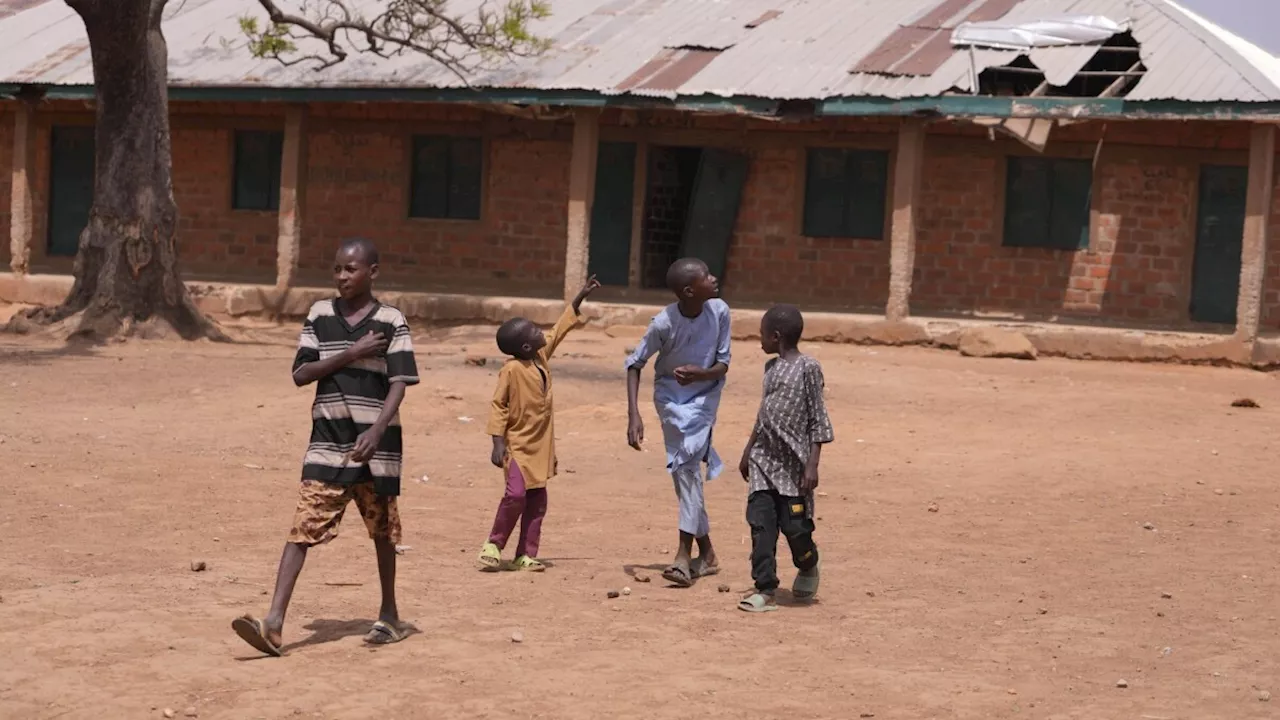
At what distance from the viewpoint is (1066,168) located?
18188 millimetres

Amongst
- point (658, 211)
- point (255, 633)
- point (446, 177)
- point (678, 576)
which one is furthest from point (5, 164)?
point (255, 633)

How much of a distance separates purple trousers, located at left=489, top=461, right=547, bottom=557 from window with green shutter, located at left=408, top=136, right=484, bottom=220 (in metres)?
13.5

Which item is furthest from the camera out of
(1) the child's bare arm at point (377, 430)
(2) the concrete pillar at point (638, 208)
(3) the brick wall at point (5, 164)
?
(3) the brick wall at point (5, 164)

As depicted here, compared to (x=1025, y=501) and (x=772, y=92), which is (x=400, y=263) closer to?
(x=772, y=92)

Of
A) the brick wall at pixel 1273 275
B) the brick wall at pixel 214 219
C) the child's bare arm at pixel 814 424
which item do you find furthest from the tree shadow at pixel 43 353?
the brick wall at pixel 1273 275

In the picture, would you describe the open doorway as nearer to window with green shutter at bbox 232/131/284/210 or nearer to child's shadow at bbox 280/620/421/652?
window with green shutter at bbox 232/131/284/210

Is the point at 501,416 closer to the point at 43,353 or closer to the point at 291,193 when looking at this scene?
the point at 43,353

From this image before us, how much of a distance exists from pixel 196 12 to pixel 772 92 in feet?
30.5

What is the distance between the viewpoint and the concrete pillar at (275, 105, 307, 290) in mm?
19766

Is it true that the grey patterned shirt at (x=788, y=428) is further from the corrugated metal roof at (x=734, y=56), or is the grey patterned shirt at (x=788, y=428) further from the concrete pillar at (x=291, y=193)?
the concrete pillar at (x=291, y=193)

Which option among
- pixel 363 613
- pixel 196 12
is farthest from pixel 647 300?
pixel 363 613

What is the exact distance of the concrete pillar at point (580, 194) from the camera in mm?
18406

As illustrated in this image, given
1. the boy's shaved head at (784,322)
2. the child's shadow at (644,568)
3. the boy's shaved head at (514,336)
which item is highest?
the boy's shaved head at (784,322)

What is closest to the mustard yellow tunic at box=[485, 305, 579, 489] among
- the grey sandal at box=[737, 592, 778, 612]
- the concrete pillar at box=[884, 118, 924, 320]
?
the grey sandal at box=[737, 592, 778, 612]
